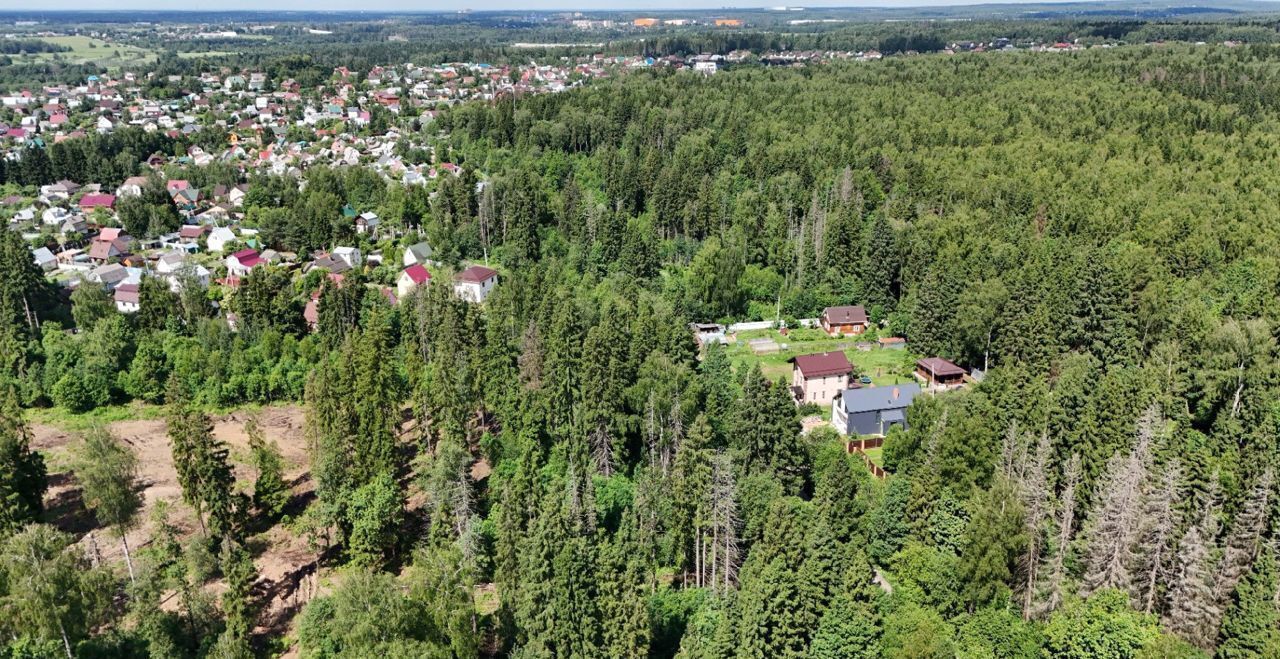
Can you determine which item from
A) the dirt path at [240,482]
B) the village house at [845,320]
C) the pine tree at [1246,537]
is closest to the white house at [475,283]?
the dirt path at [240,482]

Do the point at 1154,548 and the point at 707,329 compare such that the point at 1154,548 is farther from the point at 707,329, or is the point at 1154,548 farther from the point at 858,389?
the point at 707,329

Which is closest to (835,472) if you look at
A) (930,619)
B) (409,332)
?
(930,619)

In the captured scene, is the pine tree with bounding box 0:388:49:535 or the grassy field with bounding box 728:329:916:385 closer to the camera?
the pine tree with bounding box 0:388:49:535

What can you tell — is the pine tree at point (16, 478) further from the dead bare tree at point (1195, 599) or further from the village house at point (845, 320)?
the village house at point (845, 320)

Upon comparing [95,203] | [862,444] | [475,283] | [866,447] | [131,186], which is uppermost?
[131,186]

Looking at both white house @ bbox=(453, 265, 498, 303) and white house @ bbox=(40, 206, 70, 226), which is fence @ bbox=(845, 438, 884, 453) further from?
white house @ bbox=(40, 206, 70, 226)

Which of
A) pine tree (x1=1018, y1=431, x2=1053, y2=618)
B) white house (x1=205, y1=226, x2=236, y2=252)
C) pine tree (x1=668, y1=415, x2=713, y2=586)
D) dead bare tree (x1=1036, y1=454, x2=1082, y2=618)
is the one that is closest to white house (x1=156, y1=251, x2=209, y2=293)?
white house (x1=205, y1=226, x2=236, y2=252)

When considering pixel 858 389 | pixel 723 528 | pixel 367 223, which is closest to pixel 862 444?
pixel 858 389
